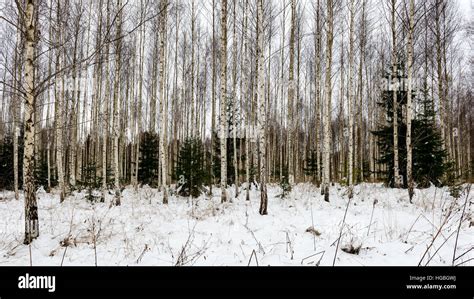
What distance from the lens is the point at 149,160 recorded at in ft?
56.7

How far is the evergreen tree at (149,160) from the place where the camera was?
56.5 feet

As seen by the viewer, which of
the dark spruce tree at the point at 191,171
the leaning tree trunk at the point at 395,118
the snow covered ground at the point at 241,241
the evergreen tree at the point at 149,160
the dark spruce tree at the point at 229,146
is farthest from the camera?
the evergreen tree at the point at 149,160

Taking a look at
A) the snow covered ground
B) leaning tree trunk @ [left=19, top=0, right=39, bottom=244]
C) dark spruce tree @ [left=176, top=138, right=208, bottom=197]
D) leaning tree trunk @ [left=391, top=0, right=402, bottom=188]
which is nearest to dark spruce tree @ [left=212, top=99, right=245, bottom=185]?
dark spruce tree @ [left=176, top=138, right=208, bottom=197]

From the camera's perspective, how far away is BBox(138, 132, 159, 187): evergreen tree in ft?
56.5

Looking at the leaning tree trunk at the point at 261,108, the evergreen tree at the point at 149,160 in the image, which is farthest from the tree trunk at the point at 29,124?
the evergreen tree at the point at 149,160

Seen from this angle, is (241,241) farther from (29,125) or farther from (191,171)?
(191,171)

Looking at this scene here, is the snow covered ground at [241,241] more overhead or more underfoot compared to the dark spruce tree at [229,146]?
more underfoot

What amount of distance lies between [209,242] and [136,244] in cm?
126

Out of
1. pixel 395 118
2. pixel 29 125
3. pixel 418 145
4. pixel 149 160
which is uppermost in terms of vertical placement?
pixel 395 118

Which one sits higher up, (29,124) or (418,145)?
(29,124)

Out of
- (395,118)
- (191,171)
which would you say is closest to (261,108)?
(191,171)

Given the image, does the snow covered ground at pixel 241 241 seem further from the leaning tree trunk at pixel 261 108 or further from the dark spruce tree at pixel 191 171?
the dark spruce tree at pixel 191 171

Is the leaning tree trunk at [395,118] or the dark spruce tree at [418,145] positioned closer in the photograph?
the leaning tree trunk at [395,118]

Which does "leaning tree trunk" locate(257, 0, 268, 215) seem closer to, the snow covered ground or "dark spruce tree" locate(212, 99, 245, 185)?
the snow covered ground
